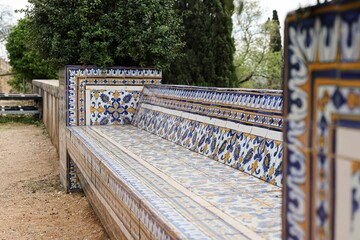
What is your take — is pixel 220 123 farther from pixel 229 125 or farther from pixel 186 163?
pixel 186 163

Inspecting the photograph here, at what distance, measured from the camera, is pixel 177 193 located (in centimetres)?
281

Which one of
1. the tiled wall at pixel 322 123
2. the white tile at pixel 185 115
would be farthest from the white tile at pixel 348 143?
the white tile at pixel 185 115

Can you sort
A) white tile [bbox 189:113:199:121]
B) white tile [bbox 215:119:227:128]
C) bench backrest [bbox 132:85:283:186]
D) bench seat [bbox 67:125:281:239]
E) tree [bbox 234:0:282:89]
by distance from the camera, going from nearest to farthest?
1. bench seat [bbox 67:125:281:239]
2. bench backrest [bbox 132:85:283:186]
3. white tile [bbox 215:119:227:128]
4. white tile [bbox 189:113:199:121]
5. tree [bbox 234:0:282:89]

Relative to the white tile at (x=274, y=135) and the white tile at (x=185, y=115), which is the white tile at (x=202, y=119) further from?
the white tile at (x=274, y=135)

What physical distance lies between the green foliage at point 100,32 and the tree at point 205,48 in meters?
9.40

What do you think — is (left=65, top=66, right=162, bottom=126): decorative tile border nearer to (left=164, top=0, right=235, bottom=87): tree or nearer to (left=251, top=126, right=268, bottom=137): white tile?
(left=251, top=126, right=268, bottom=137): white tile

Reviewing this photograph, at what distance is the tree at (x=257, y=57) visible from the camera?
82.7 feet

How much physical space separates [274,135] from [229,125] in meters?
0.67

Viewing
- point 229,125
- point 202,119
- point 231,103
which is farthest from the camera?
point 202,119

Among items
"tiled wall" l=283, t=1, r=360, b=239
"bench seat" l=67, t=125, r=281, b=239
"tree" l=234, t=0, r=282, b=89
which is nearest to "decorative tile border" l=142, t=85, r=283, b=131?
"bench seat" l=67, t=125, r=281, b=239

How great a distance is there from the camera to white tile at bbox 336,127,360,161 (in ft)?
3.32

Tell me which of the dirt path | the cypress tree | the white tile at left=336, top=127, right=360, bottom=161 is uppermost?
the cypress tree

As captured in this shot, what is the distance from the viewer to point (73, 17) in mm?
6547

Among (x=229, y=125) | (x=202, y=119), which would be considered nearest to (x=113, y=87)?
(x=202, y=119)
